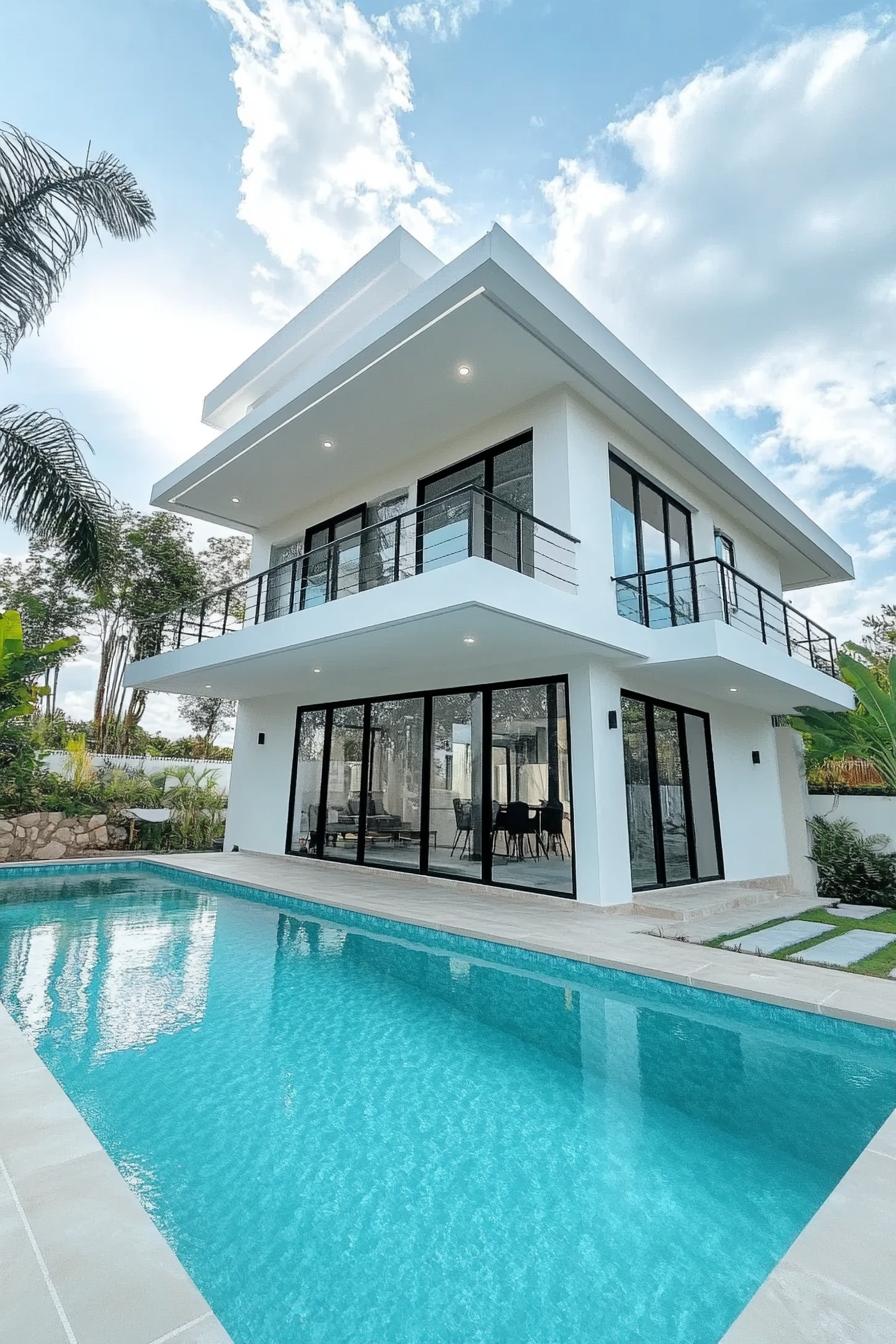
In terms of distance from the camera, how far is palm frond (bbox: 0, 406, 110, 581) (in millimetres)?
7801

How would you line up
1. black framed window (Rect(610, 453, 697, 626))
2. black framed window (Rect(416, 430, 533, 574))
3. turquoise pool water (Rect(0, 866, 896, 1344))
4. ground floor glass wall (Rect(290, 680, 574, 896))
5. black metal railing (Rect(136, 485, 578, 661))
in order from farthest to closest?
black framed window (Rect(610, 453, 697, 626)) < ground floor glass wall (Rect(290, 680, 574, 896)) < black framed window (Rect(416, 430, 533, 574)) < black metal railing (Rect(136, 485, 578, 661)) < turquoise pool water (Rect(0, 866, 896, 1344))

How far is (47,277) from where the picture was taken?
750 centimetres

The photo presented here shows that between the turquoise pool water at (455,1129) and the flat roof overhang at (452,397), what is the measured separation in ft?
23.2

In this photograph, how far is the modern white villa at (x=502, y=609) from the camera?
7.98 m

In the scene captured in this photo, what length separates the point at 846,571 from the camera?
1523cm

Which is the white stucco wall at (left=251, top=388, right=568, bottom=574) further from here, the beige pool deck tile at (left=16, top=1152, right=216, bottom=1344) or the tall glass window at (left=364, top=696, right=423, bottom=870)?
the beige pool deck tile at (left=16, top=1152, right=216, bottom=1344)

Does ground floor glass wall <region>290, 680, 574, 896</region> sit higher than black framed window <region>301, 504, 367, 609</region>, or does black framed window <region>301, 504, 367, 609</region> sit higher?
black framed window <region>301, 504, 367, 609</region>

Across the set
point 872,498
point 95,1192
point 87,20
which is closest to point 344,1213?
point 95,1192

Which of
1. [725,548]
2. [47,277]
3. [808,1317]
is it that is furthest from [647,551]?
[808,1317]

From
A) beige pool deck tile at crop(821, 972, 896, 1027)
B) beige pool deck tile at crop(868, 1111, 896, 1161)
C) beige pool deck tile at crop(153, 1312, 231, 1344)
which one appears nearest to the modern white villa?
beige pool deck tile at crop(821, 972, 896, 1027)

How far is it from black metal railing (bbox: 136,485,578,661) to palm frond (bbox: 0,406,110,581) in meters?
2.76

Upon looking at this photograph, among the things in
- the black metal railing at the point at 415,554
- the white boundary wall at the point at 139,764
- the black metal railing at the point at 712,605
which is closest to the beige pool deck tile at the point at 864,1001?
the black metal railing at the point at 712,605

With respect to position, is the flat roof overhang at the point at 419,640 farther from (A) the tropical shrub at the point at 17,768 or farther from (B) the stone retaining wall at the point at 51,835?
(B) the stone retaining wall at the point at 51,835

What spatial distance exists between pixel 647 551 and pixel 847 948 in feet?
19.9
